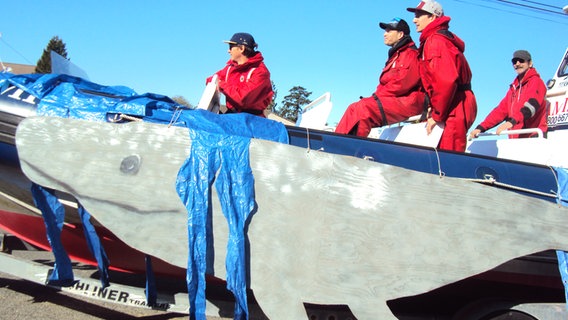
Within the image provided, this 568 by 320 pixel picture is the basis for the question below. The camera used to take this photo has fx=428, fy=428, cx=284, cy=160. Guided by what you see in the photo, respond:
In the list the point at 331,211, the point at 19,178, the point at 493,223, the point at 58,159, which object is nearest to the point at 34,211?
the point at 19,178

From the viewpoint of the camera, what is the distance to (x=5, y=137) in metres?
2.65

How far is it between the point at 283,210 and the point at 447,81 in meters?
1.65

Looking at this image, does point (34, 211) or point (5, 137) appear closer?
point (5, 137)

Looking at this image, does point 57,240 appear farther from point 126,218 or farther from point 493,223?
point 493,223

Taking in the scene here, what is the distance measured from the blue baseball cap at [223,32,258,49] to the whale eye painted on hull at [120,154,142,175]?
1755 millimetres

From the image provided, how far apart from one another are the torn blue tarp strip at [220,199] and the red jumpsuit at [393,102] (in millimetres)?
1278

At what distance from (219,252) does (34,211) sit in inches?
65.1

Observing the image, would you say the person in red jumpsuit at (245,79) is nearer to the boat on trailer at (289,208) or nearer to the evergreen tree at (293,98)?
the boat on trailer at (289,208)

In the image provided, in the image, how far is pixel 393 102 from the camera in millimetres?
3455

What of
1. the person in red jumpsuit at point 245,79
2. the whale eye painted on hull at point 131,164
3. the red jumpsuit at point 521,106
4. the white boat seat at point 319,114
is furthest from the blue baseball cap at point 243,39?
the red jumpsuit at point 521,106

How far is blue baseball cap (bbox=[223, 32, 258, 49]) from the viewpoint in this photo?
3795mm

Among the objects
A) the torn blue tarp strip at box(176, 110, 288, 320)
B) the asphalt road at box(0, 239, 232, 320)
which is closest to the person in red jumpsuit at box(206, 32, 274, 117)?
the torn blue tarp strip at box(176, 110, 288, 320)

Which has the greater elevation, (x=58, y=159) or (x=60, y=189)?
(x=58, y=159)

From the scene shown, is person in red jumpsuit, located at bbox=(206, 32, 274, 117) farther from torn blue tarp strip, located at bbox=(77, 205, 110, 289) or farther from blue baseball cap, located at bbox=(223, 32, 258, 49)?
torn blue tarp strip, located at bbox=(77, 205, 110, 289)
